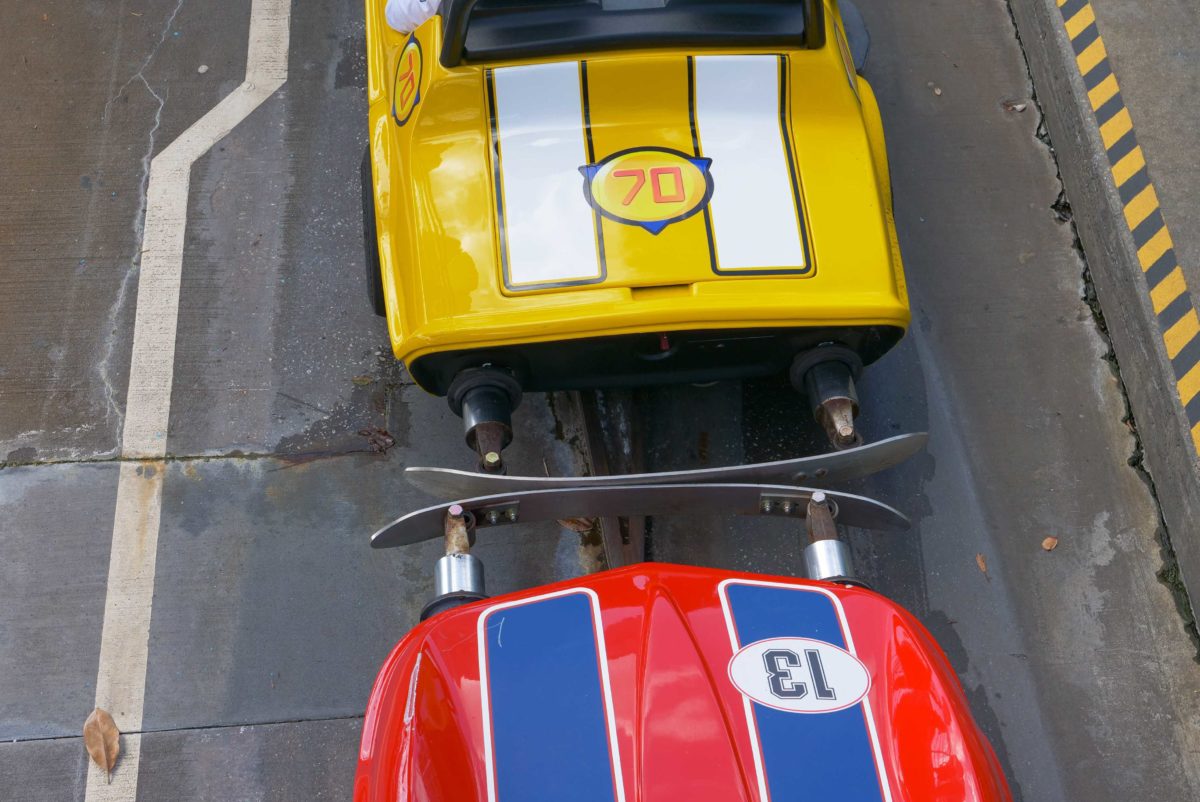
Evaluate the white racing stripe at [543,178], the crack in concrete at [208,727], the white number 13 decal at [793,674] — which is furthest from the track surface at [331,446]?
the white number 13 decal at [793,674]

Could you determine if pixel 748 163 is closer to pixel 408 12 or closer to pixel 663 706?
pixel 408 12

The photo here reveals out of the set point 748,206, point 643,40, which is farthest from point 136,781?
point 643,40

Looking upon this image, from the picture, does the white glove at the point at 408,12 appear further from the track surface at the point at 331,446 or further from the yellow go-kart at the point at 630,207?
the track surface at the point at 331,446

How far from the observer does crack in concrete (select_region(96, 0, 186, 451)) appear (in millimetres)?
4253

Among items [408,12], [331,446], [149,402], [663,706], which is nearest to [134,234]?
[149,402]

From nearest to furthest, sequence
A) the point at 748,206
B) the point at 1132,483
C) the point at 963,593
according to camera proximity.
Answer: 1. the point at 748,206
2. the point at 963,593
3. the point at 1132,483

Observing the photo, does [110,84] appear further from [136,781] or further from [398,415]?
[136,781]

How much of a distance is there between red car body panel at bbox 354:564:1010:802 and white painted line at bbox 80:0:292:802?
1.73m

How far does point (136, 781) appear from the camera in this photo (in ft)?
11.7

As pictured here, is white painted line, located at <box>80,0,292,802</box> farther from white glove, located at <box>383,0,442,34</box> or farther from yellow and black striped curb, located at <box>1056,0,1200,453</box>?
yellow and black striped curb, located at <box>1056,0,1200,453</box>

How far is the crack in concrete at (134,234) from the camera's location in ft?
14.0

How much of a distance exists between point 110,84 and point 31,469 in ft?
6.77

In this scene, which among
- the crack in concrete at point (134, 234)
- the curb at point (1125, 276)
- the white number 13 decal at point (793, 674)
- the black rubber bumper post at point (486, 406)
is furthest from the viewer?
the crack in concrete at point (134, 234)

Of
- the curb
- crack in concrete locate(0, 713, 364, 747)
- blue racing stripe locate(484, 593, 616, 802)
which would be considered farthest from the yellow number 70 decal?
the curb
